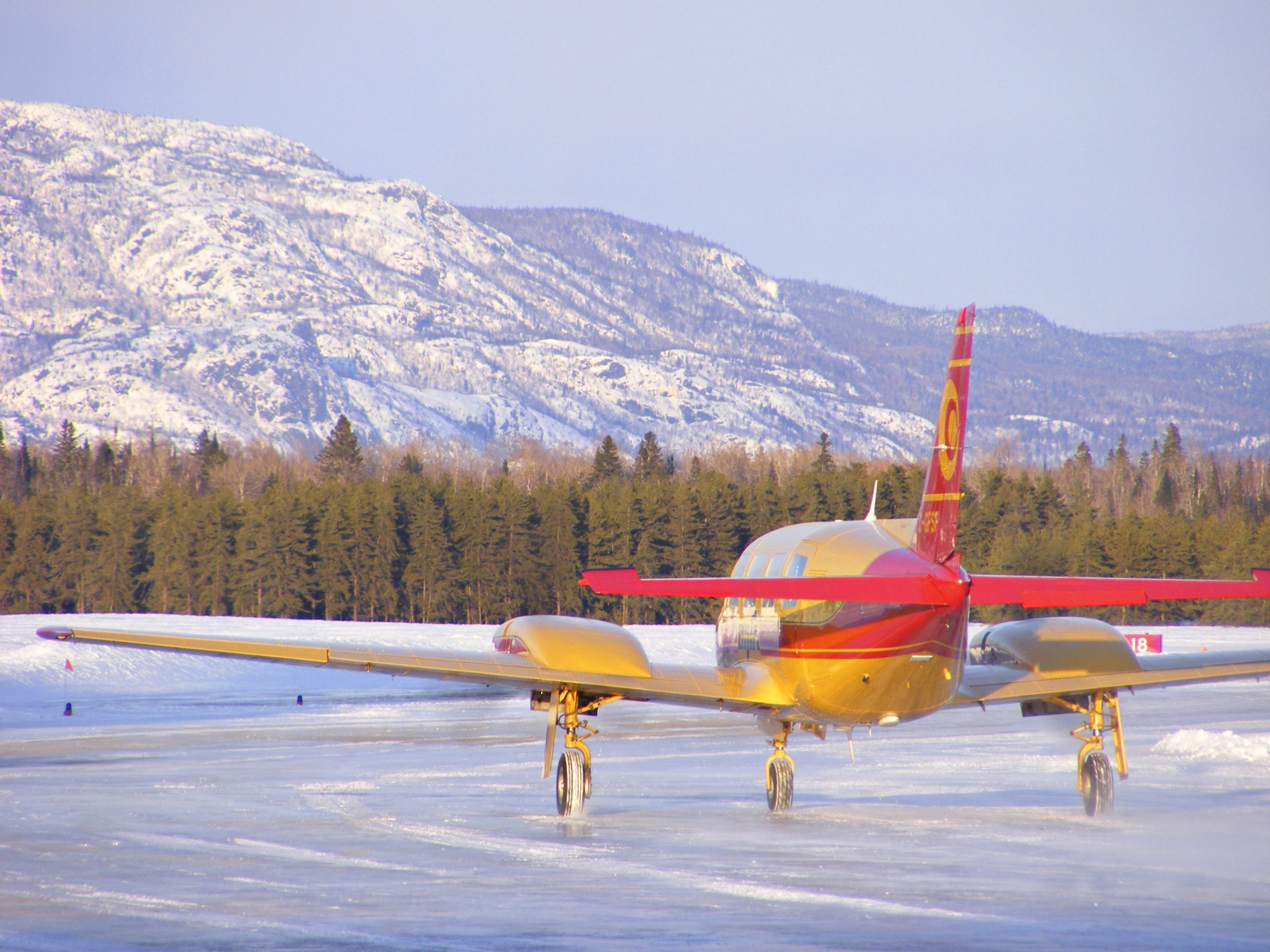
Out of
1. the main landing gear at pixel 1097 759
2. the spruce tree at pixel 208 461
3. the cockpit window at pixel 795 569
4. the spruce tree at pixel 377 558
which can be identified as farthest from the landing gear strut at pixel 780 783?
the spruce tree at pixel 208 461

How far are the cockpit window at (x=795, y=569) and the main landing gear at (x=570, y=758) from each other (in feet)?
7.92

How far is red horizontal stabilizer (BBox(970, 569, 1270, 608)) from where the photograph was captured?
44.5 ft

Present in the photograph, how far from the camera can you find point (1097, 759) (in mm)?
16688

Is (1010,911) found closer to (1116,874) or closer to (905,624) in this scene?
(1116,874)

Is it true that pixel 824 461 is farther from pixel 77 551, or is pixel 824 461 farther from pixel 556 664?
pixel 556 664

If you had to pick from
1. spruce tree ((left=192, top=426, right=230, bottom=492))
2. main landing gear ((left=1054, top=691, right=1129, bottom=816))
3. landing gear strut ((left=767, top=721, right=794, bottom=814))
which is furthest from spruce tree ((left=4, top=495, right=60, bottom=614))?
main landing gear ((left=1054, top=691, right=1129, bottom=816))

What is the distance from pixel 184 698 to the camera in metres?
41.6

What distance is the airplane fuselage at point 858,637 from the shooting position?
14.7 meters

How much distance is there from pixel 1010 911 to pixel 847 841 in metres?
3.93

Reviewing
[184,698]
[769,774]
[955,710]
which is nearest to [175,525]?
[184,698]

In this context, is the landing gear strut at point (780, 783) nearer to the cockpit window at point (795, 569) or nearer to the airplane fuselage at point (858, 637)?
the airplane fuselage at point (858, 637)

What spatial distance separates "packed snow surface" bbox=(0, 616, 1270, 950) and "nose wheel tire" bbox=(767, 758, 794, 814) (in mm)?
387

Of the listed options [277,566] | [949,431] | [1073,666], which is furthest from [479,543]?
[949,431]

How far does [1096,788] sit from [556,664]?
682 cm
